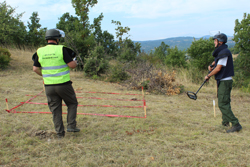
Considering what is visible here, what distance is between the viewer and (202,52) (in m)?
13.8

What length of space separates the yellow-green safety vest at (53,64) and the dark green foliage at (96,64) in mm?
7750

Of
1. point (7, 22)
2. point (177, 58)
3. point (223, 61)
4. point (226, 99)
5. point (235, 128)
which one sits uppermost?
point (7, 22)

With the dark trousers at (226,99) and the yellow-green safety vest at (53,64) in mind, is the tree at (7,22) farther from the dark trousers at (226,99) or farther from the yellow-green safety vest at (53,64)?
the dark trousers at (226,99)

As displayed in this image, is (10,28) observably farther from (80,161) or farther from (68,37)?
(80,161)

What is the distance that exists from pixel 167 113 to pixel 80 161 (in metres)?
3.21

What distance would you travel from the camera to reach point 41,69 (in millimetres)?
3645

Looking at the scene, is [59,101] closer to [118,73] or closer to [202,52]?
[118,73]

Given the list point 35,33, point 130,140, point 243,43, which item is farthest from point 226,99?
point 35,33

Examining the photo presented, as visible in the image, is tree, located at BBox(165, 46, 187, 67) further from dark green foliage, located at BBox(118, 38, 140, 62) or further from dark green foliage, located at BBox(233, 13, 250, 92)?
dark green foliage, located at BBox(233, 13, 250, 92)

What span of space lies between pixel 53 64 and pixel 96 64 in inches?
320

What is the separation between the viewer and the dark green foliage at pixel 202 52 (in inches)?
529

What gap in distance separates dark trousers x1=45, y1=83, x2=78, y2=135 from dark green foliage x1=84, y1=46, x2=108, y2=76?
298 inches

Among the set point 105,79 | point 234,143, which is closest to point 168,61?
point 105,79

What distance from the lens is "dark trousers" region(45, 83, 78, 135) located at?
3.46 m
